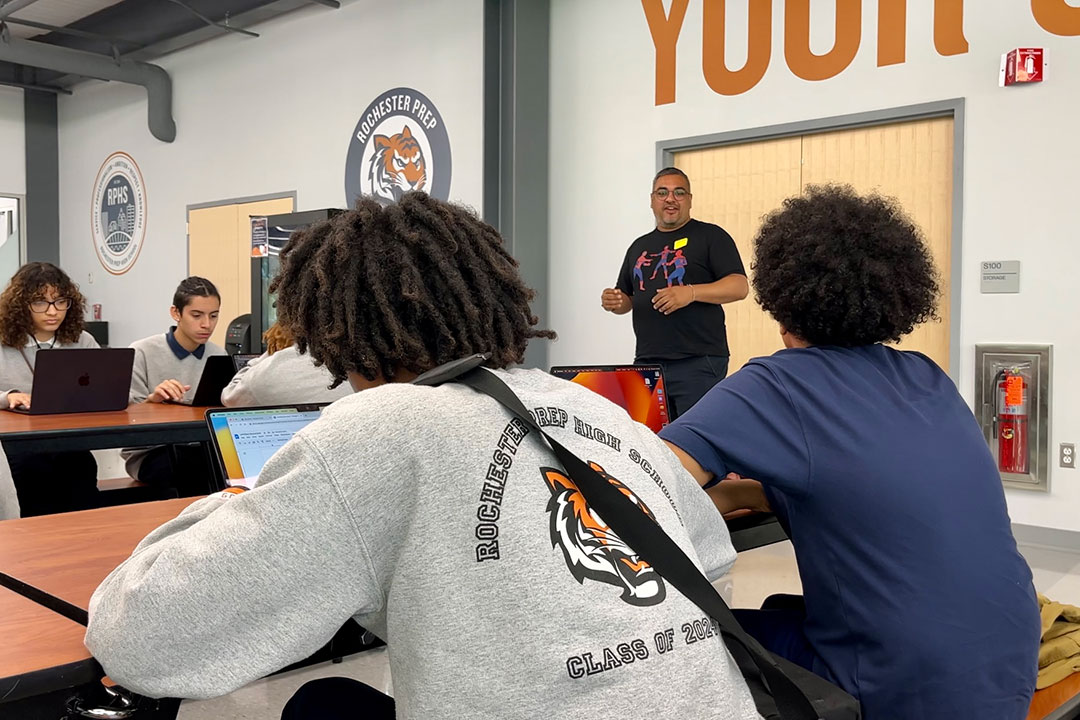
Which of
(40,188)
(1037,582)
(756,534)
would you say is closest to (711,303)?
(1037,582)

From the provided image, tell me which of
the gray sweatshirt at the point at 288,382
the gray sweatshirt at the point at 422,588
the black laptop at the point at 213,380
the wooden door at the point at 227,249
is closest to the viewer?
the gray sweatshirt at the point at 422,588

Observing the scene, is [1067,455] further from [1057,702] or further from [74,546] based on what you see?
[74,546]

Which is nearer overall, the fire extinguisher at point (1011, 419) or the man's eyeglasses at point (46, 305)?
the man's eyeglasses at point (46, 305)

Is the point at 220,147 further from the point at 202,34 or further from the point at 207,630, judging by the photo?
the point at 207,630

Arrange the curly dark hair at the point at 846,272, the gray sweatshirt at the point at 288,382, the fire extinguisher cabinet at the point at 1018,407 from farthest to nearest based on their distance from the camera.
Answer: the fire extinguisher cabinet at the point at 1018,407, the gray sweatshirt at the point at 288,382, the curly dark hair at the point at 846,272

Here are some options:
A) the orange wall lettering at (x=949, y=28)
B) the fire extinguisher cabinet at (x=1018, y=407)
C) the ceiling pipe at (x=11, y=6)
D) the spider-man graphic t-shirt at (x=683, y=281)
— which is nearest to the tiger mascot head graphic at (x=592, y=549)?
the spider-man graphic t-shirt at (x=683, y=281)

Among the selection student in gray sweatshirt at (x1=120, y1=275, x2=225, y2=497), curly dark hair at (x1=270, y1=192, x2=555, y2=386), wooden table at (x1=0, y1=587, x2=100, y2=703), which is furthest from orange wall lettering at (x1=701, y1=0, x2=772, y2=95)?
wooden table at (x1=0, y1=587, x2=100, y2=703)

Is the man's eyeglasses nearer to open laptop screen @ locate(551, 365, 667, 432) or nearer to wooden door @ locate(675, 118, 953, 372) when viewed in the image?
open laptop screen @ locate(551, 365, 667, 432)

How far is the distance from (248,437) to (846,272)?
46.5 inches

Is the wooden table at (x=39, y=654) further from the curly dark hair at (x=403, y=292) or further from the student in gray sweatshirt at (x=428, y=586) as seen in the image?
the curly dark hair at (x=403, y=292)

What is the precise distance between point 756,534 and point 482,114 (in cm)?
479

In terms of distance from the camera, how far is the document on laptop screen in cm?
184

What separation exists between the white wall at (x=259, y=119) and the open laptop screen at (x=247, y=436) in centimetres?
445

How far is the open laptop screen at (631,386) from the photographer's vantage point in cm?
238
